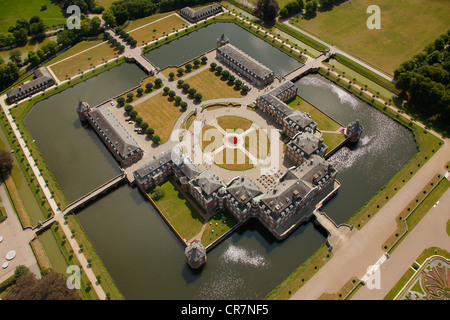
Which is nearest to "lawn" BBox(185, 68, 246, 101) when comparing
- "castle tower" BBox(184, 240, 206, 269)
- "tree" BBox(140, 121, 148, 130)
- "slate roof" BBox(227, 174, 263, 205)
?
"tree" BBox(140, 121, 148, 130)

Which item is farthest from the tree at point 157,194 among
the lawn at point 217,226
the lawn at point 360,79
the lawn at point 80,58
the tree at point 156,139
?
the lawn at point 360,79

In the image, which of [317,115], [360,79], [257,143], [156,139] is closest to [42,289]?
[156,139]

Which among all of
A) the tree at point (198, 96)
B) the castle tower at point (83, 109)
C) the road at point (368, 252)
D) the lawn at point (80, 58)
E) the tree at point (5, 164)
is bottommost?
the road at point (368, 252)

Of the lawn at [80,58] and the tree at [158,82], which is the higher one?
the lawn at [80,58]

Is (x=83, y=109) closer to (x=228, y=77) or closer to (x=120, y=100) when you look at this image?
(x=120, y=100)

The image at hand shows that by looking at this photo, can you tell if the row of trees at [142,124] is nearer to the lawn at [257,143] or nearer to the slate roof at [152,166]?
the slate roof at [152,166]

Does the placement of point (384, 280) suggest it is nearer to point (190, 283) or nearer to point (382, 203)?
point (382, 203)

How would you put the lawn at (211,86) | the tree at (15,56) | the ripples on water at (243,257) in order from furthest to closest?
the tree at (15,56)
the lawn at (211,86)
the ripples on water at (243,257)
